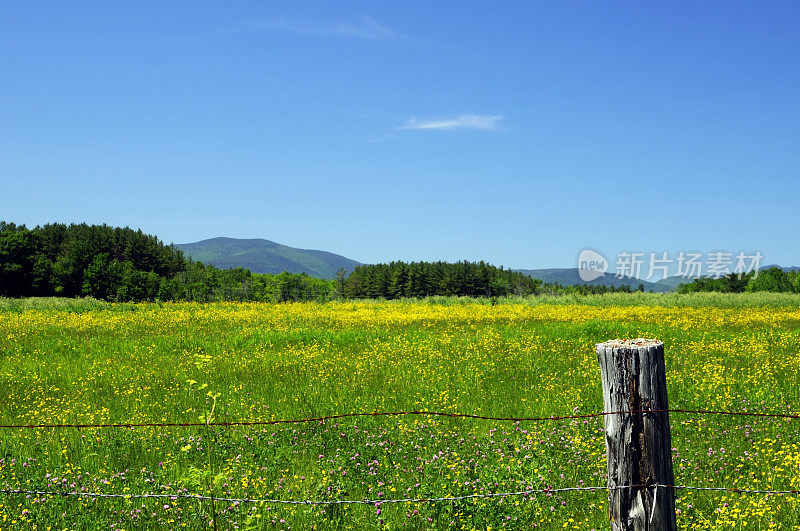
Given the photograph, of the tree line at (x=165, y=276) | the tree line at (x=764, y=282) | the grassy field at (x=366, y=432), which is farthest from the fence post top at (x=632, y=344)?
the tree line at (x=764, y=282)

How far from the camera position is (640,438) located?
331 centimetres

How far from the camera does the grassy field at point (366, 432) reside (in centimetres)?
508

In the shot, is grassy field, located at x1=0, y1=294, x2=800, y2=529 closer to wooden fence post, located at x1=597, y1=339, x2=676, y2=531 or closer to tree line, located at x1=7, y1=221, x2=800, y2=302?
wooden fence post, located at x1=597, y1=339, x2=676, y2=531

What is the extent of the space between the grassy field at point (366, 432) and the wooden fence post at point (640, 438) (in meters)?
1.73

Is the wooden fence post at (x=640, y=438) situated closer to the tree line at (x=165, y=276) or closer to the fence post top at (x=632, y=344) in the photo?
the fence post top at (x=632, y=344)

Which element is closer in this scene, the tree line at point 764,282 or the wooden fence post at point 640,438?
the wooden fence post at point 640,438

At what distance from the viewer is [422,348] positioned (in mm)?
14914

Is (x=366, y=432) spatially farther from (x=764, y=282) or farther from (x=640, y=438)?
(x=764, y=282)

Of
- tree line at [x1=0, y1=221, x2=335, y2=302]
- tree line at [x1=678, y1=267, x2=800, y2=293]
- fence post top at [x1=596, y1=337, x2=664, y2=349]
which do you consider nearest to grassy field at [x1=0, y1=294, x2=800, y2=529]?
fence post top at [x1=596, y1=337, x2=664, y2=349]

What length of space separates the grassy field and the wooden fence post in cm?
173

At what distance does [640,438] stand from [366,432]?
190 inches

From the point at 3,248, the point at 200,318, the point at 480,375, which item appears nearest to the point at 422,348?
the point at 480,375

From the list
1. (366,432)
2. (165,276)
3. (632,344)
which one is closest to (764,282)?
(165,276)

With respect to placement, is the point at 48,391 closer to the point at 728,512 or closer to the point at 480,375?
the point at 480,375
